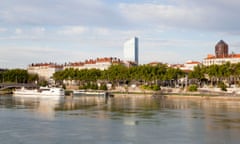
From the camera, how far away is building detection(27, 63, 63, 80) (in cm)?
11209

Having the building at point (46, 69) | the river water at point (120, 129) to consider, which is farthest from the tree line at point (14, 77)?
the river water at point (120, 129)

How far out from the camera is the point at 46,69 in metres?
115

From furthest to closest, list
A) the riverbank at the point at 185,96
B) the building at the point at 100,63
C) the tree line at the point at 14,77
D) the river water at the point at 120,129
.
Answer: the building at the point at 100,63 → the tree line at the point at 14,77 → the riverbank at the point at 185,96 → the river water at the point at 120,129

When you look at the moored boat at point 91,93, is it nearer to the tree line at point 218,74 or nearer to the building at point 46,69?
the tree line at point 218,74

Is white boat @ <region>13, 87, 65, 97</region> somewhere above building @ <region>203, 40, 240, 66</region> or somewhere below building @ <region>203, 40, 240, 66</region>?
below

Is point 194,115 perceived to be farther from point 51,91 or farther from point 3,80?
point 3,80

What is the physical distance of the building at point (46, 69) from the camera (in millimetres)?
112088

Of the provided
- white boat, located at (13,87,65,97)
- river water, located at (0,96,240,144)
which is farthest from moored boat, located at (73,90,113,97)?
river water, located at (0,96,240,144)

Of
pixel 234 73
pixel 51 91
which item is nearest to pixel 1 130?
pixel 51 91

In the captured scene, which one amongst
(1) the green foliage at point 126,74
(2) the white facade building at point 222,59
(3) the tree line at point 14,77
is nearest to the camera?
(1) the green foliage at point 126,74

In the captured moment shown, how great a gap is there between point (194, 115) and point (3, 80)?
6332 cm

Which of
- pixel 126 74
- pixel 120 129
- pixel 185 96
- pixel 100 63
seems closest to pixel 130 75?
pixel 126 74

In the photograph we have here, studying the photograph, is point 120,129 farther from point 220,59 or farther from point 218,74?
point 220,59

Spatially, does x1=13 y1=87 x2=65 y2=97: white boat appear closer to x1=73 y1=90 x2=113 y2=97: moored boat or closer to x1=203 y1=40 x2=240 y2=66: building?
x1=73 y1=90 x2=113 y2=97: moored boat
